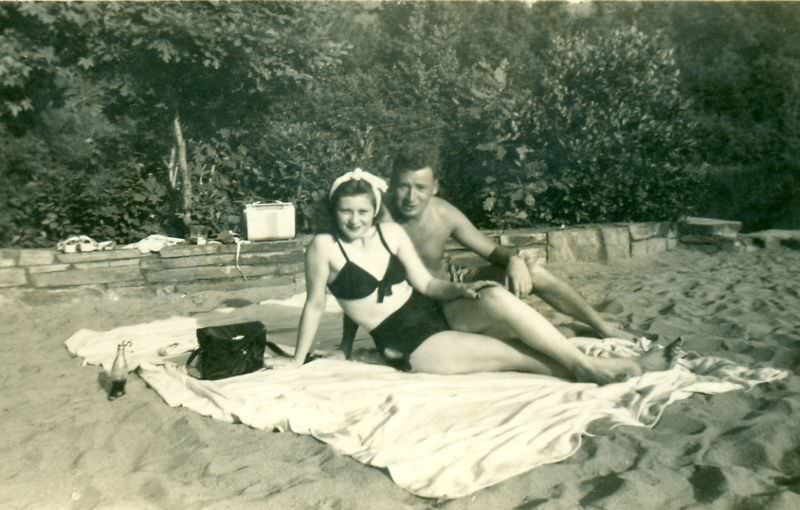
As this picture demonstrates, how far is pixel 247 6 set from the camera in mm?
5973

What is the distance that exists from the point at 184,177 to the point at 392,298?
349cm

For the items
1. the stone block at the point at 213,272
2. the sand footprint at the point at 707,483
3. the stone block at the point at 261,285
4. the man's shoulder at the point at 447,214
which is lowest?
the stone block at the point at 261,285

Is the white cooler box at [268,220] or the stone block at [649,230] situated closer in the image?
the white cooler box at [268,220]

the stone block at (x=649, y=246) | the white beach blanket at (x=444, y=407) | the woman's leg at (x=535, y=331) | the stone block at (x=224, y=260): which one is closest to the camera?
the white beach blanket at (x=444, y=407)

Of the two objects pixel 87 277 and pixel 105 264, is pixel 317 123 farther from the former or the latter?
pixel 87 277

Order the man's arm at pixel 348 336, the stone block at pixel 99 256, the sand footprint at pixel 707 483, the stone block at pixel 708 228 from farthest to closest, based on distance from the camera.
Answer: the stone block at pixel 708 228 → the stone block at pixel 99 256 → the man's arm at pixel 348 336 → the sand footprint at pixel 707 483

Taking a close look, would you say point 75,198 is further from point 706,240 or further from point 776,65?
point 776,65

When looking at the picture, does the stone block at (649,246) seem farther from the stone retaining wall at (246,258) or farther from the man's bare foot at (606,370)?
the man's bare foot at (606,370)

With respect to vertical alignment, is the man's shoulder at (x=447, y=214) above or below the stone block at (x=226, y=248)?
above

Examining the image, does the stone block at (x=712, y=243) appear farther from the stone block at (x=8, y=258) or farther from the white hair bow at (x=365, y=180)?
the stone block at (x=8, y=258)

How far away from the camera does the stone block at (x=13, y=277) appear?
522 centimetres

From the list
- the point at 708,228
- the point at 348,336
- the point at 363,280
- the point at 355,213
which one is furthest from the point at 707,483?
the point at 708,228

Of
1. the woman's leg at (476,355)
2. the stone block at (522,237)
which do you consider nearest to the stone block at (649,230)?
the stone block at (522,237)

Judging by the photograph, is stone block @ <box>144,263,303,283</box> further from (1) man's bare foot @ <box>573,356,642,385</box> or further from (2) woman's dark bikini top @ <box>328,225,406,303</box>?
(1) man's bare foot @ <box>573,356,642,385</box>
